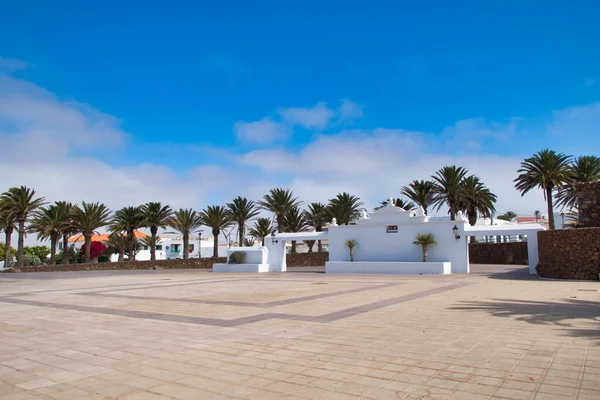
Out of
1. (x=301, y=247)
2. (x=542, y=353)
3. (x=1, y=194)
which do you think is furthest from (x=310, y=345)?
(x=301, y=247)

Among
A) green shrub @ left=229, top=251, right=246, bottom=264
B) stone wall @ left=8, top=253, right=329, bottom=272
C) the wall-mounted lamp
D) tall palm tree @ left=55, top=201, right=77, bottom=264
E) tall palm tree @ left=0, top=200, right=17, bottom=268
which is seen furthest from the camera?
tall palm tree @ left=55, top=201, right=77, bottom=264

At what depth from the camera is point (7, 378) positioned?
5.33m

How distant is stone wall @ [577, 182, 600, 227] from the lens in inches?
784

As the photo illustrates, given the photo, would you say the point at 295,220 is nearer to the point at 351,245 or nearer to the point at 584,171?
the point at 351,245

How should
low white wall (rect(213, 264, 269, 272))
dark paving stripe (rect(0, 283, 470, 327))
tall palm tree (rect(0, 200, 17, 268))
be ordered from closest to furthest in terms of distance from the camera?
1. dark paving stripe (rect(0, 283, 470, 327))
2. low white wall (rect(213, 264, 269, 272))
3. tall palm tree (rect(0, 200, 17, 268))

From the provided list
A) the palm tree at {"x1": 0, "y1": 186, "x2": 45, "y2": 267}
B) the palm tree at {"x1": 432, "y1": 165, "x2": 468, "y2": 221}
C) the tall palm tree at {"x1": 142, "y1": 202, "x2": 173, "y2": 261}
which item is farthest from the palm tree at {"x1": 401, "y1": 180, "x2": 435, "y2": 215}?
the palm tree at {"x1": 0, "y1": 186, "x2": 45, "y2": 267}

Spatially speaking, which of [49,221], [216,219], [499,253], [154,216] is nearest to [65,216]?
[49,221]

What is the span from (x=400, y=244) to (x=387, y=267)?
1963 millimetres

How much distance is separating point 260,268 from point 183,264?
1491cm

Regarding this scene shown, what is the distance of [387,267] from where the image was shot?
2531 centimetres

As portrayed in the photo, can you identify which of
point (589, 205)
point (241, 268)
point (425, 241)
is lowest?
point (241, 268)

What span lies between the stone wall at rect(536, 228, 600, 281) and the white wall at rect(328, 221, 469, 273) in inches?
226

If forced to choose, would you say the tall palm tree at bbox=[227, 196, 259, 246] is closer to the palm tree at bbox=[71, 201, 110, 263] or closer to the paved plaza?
the palm tree at bbox=[71, 201, 110, 263]

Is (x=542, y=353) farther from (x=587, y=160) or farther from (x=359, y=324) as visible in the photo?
(x=587, y=160)
